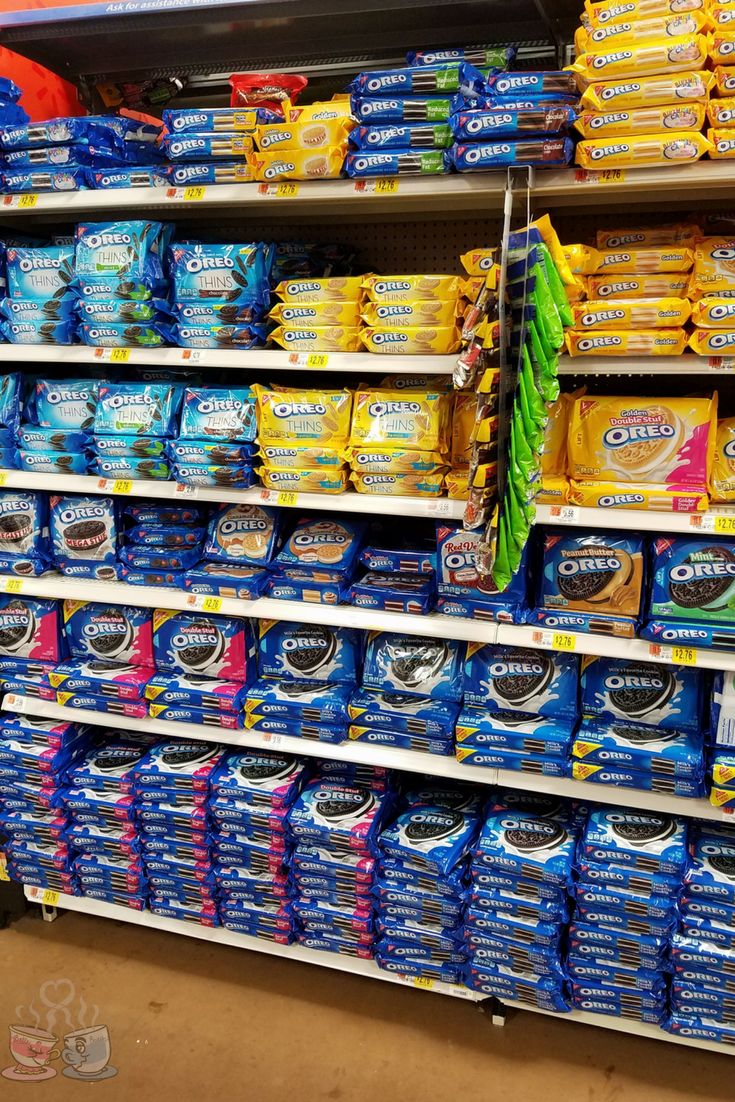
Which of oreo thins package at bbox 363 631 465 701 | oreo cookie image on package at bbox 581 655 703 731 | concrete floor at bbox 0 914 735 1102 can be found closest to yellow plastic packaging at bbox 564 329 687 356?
oreo cookie image on package at bbox 581 655 703 731

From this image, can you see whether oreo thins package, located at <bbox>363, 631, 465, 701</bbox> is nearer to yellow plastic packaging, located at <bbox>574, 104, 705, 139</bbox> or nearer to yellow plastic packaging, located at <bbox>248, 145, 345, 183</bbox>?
yellow plastic packaging, located at <bbox>248, 145, 345, 183</bbox>

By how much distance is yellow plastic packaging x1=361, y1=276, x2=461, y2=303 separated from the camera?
209cm

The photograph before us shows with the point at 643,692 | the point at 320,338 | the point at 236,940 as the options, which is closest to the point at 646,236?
the point at 320,338

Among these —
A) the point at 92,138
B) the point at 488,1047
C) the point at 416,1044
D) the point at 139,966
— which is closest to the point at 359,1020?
the point at 416,1044

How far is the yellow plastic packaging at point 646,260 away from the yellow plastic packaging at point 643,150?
0.21 m

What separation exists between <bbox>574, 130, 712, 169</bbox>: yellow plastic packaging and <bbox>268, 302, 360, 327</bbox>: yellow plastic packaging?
65 cm

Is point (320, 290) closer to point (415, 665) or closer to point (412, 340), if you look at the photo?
point (412, 340)

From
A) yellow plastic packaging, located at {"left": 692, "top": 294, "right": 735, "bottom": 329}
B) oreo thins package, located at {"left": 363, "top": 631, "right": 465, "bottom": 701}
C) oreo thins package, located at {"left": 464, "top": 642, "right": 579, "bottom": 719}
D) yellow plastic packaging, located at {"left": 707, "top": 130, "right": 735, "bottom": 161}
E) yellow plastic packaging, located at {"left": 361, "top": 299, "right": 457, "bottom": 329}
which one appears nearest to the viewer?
yellow plastic packaging, located at {"left": 707, "top": 130, "right": 735, "bottom": 161}

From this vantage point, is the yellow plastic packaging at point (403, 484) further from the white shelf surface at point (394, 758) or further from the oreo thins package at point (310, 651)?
the white shelf surface at point (394, 758)

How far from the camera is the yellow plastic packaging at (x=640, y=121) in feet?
5.79

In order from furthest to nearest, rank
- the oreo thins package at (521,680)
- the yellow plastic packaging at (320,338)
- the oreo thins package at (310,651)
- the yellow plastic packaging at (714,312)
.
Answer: the oreo thins package at (310,651), the oreo thins package at (521,680), the yellow plastic packaging at (320,338), the yellow plastic packaging at (714,312)

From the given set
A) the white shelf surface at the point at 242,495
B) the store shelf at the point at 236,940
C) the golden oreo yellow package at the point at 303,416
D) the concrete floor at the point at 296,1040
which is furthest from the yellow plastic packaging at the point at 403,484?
the concrete floor at the point at 296,1040

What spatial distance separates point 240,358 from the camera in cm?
226

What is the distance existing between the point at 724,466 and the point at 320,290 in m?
1.10
